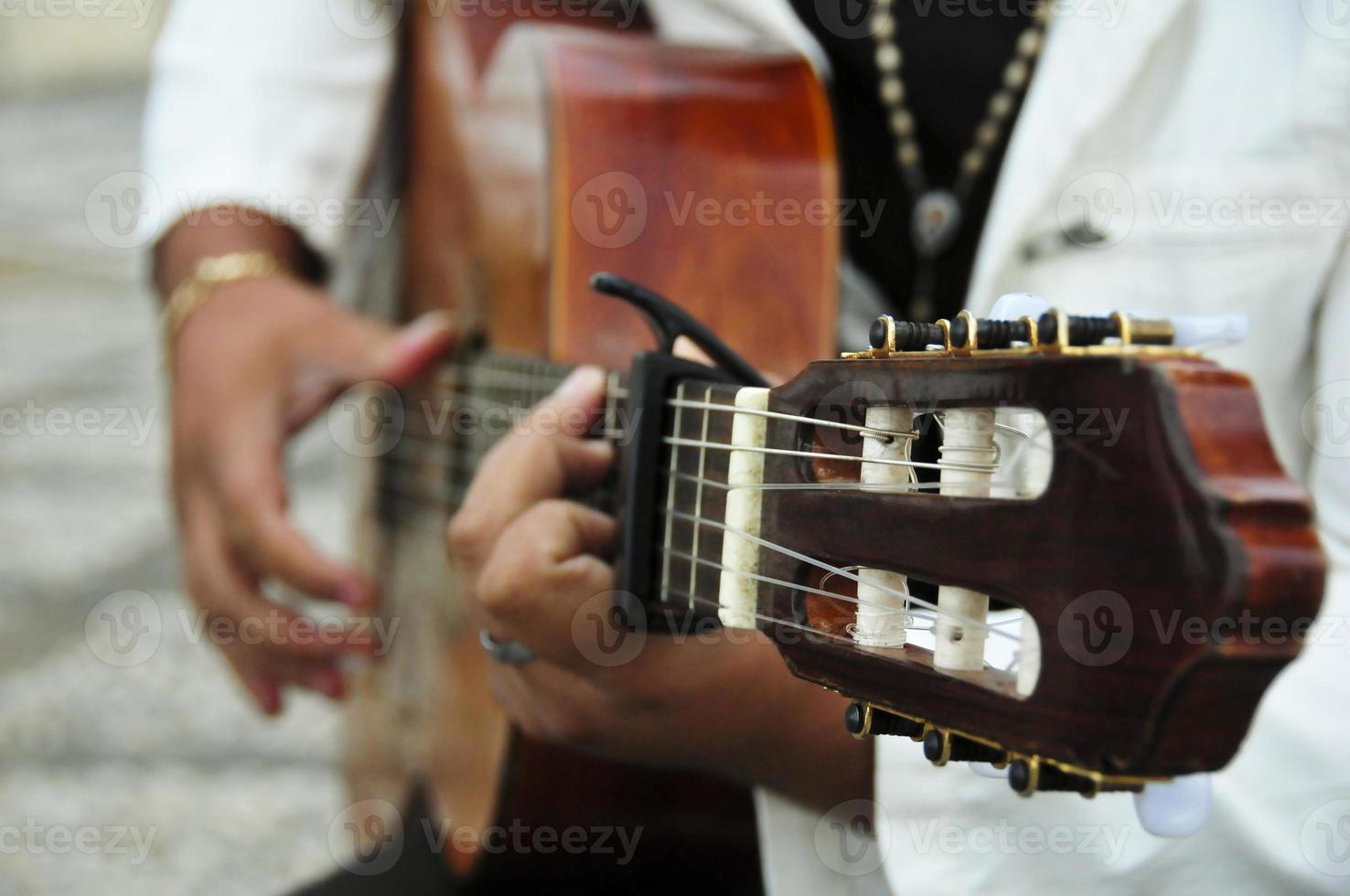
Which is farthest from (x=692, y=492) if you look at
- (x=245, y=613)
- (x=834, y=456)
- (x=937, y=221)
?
(x=245, y=613)

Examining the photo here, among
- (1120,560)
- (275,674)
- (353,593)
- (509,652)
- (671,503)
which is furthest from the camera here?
(275,674)

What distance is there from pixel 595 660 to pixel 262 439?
1.92 feet

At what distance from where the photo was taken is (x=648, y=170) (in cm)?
83

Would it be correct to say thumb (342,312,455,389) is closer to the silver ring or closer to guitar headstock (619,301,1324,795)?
the silver ring

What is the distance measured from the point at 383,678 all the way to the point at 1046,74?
941mm

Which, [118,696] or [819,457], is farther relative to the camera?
[118,696]

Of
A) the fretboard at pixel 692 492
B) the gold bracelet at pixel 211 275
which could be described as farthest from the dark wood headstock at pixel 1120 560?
the gold bracelet at pixel 211 275

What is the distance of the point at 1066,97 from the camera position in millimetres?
740

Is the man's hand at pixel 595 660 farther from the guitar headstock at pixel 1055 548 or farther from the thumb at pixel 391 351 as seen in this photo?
the thumb at pixel 391 351

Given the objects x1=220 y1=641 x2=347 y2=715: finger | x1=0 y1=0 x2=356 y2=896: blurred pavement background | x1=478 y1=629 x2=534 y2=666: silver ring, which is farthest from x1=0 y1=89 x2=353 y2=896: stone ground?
x1=478 y1=629 x2=534 y2=666: silver ring

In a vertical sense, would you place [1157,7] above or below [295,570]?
above

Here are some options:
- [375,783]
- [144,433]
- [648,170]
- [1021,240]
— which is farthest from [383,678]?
[144,433]

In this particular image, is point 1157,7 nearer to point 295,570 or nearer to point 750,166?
point 750,166

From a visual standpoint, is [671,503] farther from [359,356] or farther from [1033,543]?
[359,356]
